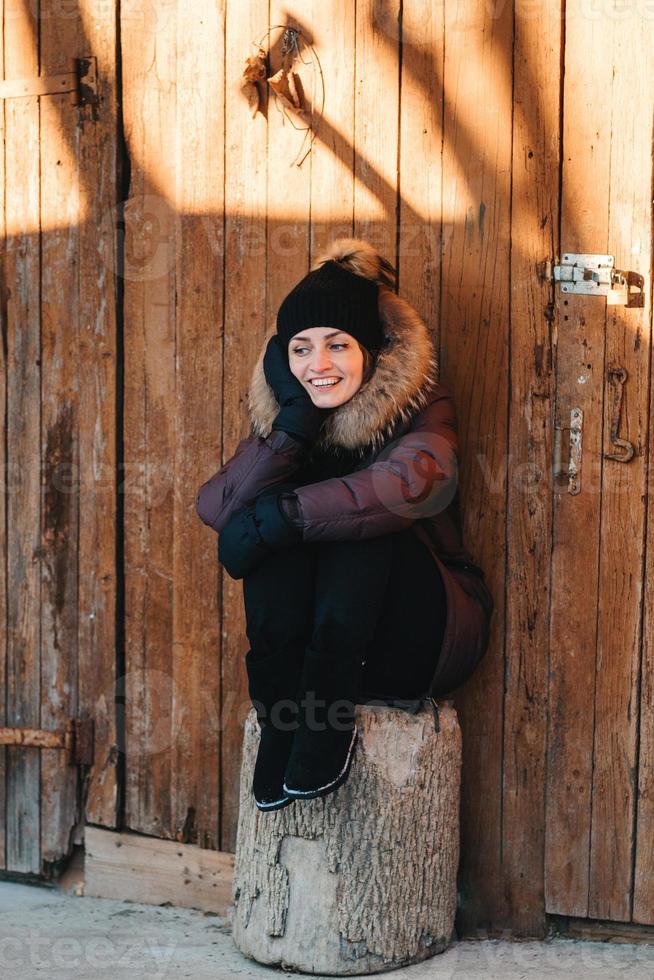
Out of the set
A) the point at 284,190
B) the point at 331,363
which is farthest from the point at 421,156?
the point at 331,363

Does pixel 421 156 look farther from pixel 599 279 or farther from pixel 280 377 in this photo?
pixel 280 377

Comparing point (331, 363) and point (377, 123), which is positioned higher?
point (377, 123)

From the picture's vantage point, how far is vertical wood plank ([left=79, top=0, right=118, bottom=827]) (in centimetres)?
329

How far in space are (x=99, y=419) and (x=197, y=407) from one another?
312mm

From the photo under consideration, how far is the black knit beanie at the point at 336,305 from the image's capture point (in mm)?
2773

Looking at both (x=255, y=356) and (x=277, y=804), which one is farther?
(x=255, y=356)

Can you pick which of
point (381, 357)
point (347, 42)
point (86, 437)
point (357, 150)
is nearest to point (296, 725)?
point (381, 357)

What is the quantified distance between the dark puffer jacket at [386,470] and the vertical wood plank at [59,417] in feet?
2.31

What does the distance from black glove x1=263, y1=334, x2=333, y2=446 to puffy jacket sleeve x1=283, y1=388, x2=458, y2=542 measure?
145 millimetres

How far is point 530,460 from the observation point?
9.57 feet

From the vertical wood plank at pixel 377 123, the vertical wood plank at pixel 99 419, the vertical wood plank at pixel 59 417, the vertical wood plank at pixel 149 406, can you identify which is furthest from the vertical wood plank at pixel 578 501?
the vertical wood plank at pixel 59 417

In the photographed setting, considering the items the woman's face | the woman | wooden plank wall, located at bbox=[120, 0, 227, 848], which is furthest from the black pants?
wooden plank wall, located at bbox=[120, 0, 227, 848]

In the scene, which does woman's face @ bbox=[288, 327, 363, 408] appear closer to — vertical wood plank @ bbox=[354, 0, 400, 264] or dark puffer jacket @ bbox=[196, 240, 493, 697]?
dark puffer jacket @ bbox=[196, 240, 493, 697]

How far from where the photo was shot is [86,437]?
3363 millimetres
